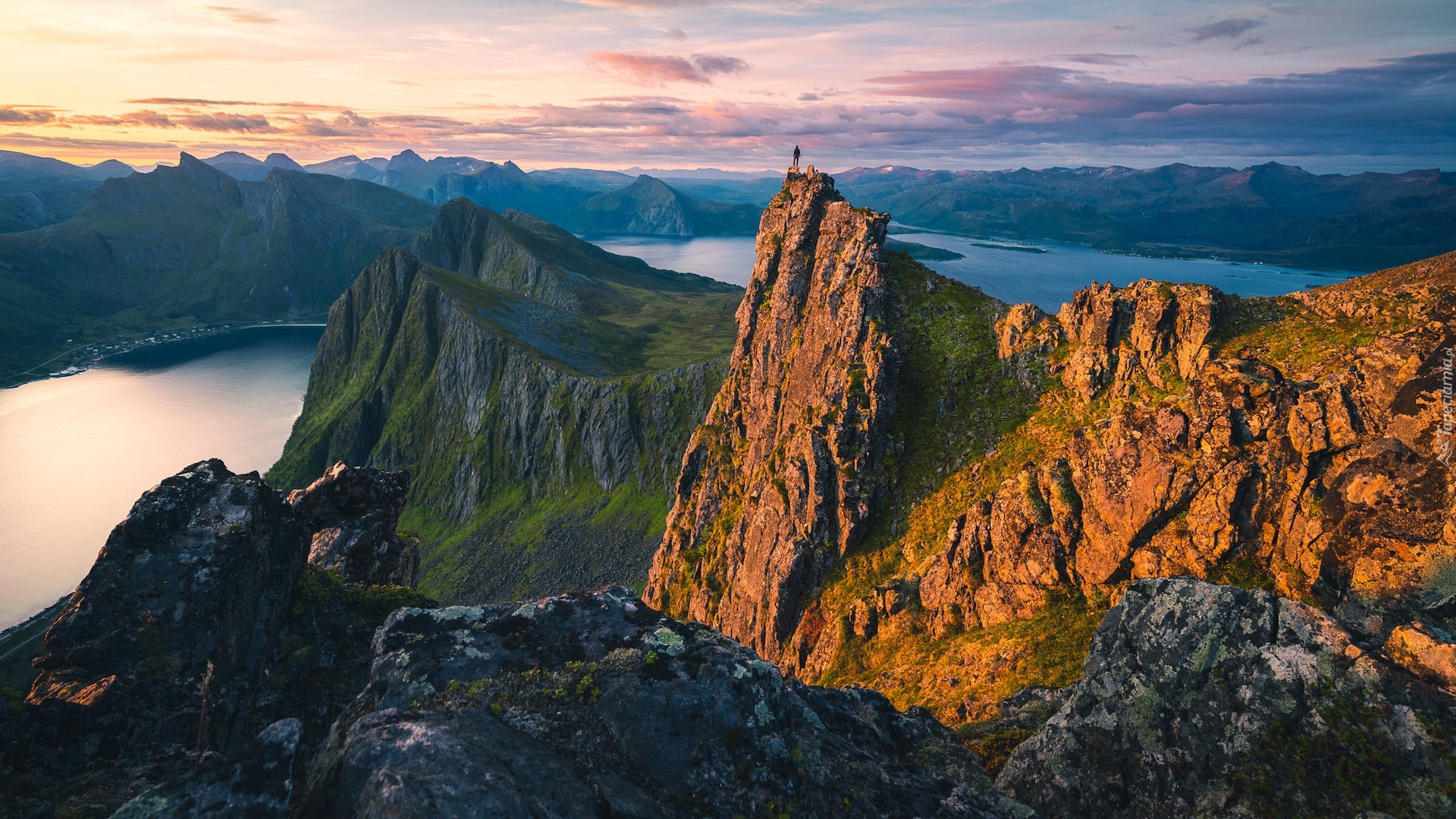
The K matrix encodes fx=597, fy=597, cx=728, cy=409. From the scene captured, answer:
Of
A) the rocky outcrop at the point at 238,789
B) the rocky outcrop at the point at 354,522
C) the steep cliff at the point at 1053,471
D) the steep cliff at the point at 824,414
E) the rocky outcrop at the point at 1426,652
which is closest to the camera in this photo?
the rocky outcrop at the point at 238,789

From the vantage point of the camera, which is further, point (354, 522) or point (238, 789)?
point (354, 522)

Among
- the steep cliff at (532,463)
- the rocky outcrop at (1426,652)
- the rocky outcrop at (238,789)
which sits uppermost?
the rocky outcrop at (1426,652)

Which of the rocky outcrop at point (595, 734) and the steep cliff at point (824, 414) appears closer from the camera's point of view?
the rocky outcrop at point (595, 734)

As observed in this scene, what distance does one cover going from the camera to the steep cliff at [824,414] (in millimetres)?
52188

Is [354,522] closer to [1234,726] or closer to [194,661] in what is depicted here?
[194,661]

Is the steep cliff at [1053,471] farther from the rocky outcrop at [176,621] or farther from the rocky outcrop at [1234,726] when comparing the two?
the rocky outcrop at [176,621]

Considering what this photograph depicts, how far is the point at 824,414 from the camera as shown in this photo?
188 ft

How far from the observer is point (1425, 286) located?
3272cm

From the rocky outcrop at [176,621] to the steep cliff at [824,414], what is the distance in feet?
129

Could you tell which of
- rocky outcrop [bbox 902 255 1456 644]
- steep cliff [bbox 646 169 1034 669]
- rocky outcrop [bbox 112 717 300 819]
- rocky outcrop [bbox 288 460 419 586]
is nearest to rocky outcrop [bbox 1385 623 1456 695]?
rocky outcrop [bbox 902 255 1456 644]

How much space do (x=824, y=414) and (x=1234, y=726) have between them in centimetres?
4114

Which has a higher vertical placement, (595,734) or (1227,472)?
(1227,472)

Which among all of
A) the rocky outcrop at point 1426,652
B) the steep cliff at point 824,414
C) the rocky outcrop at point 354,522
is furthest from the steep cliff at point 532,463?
the rocky outcrop at point 1426,652

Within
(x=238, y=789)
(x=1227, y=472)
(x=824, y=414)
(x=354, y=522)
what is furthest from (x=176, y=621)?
(x=824, y=414)
